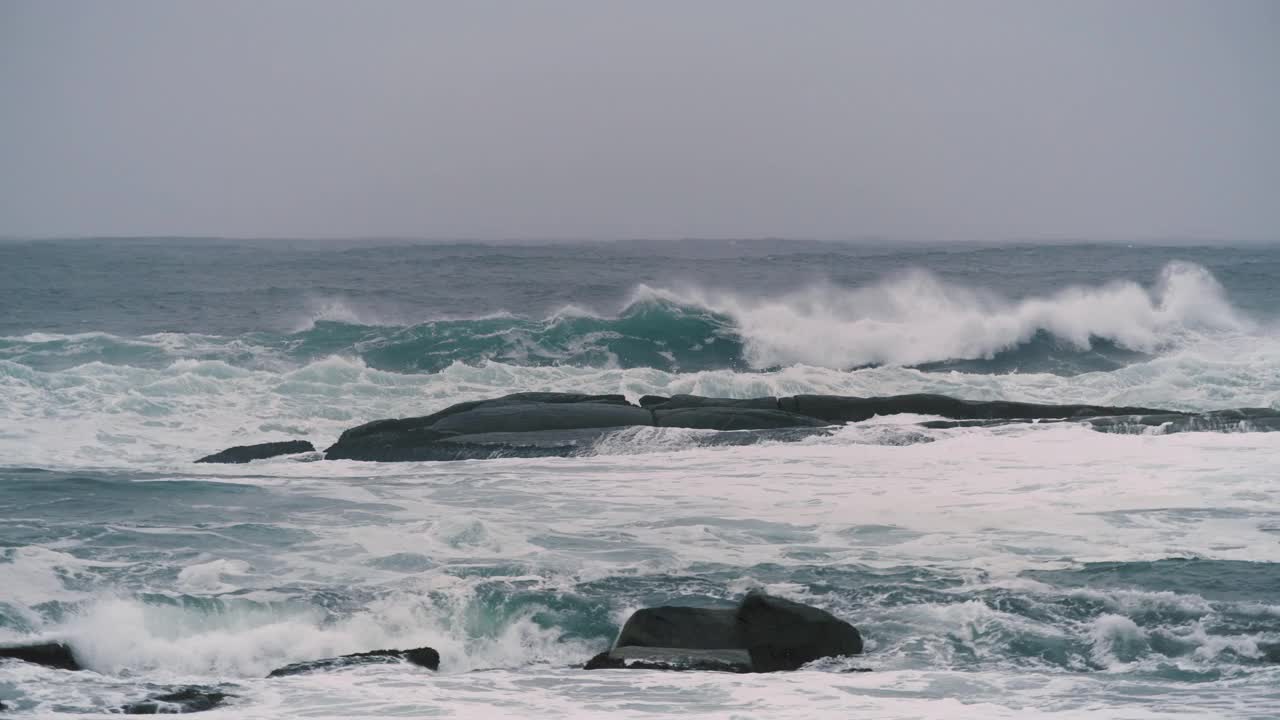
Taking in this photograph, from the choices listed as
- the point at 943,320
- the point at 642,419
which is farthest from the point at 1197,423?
the point at 943,320

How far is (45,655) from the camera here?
18.6 feet

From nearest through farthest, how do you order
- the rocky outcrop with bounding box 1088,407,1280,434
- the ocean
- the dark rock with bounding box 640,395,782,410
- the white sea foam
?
1. the ocean
2. the rocky outcrop with bounding box 1088,407,1280,434
3. the dark rock with bounding box 640,395,782,410
4. the white sea foam

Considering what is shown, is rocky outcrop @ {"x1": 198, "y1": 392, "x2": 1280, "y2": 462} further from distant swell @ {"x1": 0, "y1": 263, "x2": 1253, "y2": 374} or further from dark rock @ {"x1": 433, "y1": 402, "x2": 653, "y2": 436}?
distant swell @ {"x1": 0, "y1": 263, "x2": 1253, "y2": 374}

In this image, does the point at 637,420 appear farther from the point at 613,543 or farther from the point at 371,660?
the point at 371,660

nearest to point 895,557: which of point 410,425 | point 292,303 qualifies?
point 410,425

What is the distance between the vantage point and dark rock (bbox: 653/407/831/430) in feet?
40.7

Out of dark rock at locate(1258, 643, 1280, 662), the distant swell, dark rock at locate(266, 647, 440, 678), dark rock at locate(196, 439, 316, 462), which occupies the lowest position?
dark rock at locate(266, 647, 440, 678)

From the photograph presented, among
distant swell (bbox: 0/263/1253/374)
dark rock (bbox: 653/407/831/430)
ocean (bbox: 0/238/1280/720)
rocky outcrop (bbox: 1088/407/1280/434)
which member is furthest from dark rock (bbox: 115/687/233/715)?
distant swell (bbox: 0/263/1253/374)

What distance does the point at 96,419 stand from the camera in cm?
1435

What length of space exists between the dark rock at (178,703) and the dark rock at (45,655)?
893 mm

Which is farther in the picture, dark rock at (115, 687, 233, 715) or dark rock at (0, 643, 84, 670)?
dark rock at (0, 643, 84, 670)

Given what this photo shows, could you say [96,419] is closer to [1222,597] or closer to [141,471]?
[141,471]

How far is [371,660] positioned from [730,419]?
7.11 m

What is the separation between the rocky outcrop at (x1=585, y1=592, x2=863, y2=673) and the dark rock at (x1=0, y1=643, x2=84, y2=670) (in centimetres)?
266
